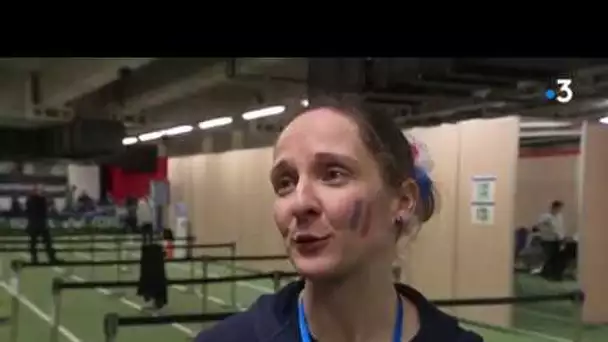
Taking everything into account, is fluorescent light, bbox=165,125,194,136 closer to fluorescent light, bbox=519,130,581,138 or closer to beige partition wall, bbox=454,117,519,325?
beige partition wall, bbox=454,117,519,325

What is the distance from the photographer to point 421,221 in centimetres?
72

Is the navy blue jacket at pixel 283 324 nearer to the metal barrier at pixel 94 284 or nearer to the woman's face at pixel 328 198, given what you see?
the woman's face at pixel 328 198

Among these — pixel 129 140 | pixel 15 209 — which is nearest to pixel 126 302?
pixel 15 209

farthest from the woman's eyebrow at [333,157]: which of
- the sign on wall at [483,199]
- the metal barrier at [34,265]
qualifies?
the sign on wall at [483,199]

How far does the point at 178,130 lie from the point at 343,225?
296 centimetres

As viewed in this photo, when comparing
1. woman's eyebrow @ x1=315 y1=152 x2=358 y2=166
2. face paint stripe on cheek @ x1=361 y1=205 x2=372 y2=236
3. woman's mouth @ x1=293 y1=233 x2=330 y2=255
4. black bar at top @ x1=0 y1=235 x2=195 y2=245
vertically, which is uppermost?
woman's eyebrow @ x1=315 y1=152 x2=358 y2=166

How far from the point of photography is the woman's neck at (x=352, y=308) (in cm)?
67

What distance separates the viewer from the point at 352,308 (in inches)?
26.4

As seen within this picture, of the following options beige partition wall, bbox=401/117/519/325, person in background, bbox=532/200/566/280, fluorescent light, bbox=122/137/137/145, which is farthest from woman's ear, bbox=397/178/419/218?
person in background, bbox=532/200/566/280

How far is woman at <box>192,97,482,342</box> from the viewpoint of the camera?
65 centimetres

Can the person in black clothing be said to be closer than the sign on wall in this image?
Yes
